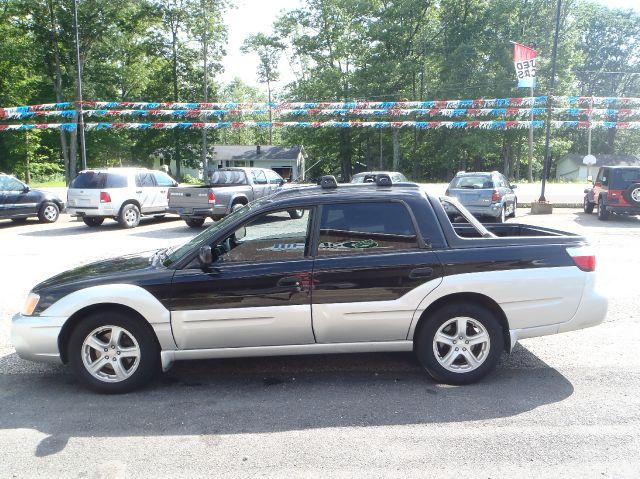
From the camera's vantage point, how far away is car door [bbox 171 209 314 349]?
434 cm

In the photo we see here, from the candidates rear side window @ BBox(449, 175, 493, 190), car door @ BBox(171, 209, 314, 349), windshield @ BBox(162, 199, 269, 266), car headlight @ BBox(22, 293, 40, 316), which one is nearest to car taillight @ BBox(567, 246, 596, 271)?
car door @ BBox(171, 209, 314, 349)

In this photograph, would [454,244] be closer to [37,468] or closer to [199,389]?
[199,389]

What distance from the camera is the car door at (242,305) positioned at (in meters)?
4.34

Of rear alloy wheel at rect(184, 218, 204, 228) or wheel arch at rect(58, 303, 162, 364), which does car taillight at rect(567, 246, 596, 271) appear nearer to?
wheel arch at rect(58, 303, 162, 364)

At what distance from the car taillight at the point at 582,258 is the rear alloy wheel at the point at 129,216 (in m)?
14.3

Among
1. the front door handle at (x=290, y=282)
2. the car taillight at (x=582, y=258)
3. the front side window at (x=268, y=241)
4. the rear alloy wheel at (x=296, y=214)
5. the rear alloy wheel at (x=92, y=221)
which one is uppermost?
the rear alloy wheel at (x=296, y=214)

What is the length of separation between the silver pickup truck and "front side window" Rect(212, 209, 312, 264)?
32.9ft

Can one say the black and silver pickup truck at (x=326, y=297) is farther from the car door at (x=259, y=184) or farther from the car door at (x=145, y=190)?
the car door at (x=145, y=190)

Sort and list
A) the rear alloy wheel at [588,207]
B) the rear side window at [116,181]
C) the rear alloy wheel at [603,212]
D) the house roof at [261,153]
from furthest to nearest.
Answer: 1. the house roof at [261,153]
2. the rear alloy wheel at [588,207]
3. the rear alloy wheel at [603,212]
4. the rear side window at [116,181]

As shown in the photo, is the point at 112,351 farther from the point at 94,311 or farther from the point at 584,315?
the point at 584,315

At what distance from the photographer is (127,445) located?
3.63 metres

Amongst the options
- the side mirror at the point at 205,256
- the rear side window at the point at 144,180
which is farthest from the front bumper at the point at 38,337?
the rear side window at the point at 144,180

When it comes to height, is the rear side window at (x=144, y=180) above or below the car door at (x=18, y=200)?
above

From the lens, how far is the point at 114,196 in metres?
16.2
